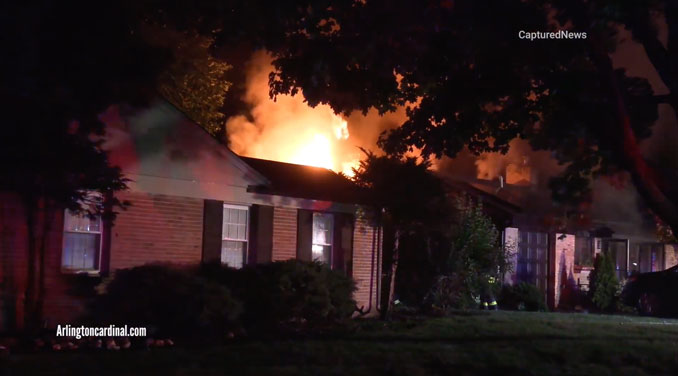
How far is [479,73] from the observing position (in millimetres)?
13836

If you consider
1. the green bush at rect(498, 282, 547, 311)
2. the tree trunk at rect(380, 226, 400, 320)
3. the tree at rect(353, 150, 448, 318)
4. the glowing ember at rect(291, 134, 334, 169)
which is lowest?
the green bush at rect(498, 282, 547, 311)

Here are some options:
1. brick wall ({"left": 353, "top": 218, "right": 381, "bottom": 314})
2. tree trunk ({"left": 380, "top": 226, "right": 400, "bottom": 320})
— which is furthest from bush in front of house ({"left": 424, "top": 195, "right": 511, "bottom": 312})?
brick wall ({"left": 353, "top": 218, "right": 381, "bottom": 314})

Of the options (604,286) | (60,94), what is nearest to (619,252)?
(604,286)

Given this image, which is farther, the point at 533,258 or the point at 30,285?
the point at 533,258

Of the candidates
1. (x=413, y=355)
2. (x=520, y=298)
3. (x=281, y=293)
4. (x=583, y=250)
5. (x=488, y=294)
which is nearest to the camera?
(x=413, y=355)

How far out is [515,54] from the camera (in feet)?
42.2

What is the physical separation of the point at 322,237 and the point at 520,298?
8.16 metres

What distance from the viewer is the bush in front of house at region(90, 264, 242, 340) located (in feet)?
41.5

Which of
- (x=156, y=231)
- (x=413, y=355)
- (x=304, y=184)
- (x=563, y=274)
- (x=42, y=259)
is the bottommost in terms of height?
(x=413, y=355)

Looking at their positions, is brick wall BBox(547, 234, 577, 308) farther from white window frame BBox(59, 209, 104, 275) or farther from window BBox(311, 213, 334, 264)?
white window frame BBox(59, 209, 104, 275)

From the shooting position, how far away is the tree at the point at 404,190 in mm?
16609

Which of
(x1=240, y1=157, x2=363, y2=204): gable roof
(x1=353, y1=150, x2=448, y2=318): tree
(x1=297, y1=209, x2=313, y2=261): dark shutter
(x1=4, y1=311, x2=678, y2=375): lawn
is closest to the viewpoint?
(x1=4, y1=311, x2=678, y2=375): lawn

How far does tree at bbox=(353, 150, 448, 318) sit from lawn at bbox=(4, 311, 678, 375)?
2146mm

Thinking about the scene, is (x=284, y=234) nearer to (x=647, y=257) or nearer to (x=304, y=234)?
(x=304, y=234)
